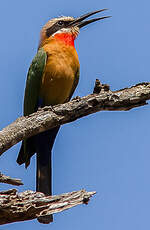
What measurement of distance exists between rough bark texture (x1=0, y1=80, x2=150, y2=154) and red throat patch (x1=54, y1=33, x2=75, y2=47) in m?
2.21

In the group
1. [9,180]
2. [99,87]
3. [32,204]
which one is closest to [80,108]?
[99,87]

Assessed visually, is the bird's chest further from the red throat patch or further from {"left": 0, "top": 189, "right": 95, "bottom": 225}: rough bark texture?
{"left": 0, "top": 189, "right": 95, "bottom": 225}: rough bark texture

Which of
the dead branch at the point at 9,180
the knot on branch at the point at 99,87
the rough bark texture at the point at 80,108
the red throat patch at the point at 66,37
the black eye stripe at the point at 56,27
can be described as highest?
the black eye stripe at the point at 56,27

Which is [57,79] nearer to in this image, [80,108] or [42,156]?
[42,156]

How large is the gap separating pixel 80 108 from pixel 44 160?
173cm

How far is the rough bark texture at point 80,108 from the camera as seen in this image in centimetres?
475

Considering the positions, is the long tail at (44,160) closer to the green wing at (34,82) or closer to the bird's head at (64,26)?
the green wing at (34,82)

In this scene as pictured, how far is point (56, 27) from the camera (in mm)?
7254

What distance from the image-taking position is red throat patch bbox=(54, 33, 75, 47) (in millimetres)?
6916

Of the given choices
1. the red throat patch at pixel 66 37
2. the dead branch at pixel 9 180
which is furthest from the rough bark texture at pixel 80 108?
the red throat patch at pixel 66 37

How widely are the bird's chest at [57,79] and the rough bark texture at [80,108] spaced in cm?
141

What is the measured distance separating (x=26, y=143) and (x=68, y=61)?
134 cm

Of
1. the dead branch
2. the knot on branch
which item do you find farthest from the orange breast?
the dead branch

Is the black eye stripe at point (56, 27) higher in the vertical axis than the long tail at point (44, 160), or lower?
higher
